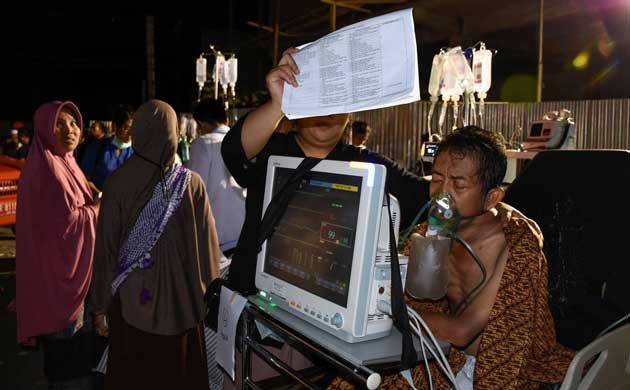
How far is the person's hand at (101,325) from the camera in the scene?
2.73m

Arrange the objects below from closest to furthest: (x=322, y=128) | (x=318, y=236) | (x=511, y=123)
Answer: (x=318, y=236)
(x=322, y=128)
(x=511, y=123)

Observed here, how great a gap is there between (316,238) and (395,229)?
0.70ft

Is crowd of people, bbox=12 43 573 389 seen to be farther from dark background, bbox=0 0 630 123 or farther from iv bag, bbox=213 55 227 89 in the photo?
iv bag, bbox=213 55 227 89

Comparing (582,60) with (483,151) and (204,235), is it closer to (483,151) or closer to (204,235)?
(204,235)

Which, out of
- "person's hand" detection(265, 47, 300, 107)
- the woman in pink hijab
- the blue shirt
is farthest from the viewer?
the blue shirt

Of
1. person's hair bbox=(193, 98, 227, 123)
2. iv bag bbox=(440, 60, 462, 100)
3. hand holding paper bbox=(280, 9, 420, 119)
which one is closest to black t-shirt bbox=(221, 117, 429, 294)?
hand holding paper bbox=(280, 9, 420, 119)

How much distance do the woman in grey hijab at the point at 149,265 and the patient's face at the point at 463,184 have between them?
1461 mm

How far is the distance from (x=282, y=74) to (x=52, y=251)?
7.15 feet

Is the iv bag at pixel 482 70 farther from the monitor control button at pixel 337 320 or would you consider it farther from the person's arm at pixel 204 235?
the monitor control button at pixel 337 320

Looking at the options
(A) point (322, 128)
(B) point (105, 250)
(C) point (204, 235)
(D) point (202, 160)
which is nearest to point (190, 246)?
(C) point (204, 235)

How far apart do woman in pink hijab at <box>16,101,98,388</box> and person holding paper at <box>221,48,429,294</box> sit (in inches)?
62.6

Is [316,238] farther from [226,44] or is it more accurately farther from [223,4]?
[223,4]

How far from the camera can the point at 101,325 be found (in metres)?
2.76

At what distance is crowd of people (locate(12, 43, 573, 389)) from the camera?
1.58 metres
